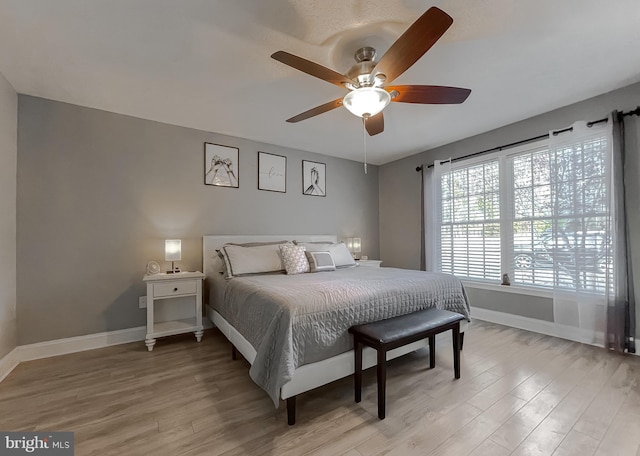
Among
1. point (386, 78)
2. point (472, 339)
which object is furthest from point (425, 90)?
point (472, 339)

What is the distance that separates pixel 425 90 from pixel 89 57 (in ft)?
8.21

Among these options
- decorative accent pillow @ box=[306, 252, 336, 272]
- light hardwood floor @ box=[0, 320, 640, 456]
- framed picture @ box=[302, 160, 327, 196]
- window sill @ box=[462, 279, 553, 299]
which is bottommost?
light hardwood floor @ box=[0, 320, 640, 456]

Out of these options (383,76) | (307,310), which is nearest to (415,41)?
(383,76)

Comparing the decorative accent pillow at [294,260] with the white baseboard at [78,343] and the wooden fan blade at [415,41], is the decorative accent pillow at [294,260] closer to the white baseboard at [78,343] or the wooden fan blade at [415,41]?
the white baseboard at [78,343]

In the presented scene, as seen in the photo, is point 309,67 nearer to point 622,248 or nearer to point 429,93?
point 429,93

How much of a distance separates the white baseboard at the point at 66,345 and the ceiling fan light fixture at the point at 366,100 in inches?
124

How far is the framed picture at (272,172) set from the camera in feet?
12.5

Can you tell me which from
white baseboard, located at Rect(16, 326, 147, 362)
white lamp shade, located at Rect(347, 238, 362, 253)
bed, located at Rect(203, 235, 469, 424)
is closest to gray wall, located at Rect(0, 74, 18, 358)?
white baseboard, located at Rect(16, 326, 147, 362)

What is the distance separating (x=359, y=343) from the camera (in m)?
1.83

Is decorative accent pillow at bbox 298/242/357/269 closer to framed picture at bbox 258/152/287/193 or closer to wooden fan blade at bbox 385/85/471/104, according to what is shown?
framed picture at bbox 258/152/287/193

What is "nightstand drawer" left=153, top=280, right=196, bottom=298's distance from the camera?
8.97ft

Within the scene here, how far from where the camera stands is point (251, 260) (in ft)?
9.68

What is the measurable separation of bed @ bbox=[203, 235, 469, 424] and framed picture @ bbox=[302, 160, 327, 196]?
199cm

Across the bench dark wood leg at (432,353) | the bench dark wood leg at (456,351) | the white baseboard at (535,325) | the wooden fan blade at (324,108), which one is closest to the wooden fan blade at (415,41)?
the wooden fan blade at (324,108)
